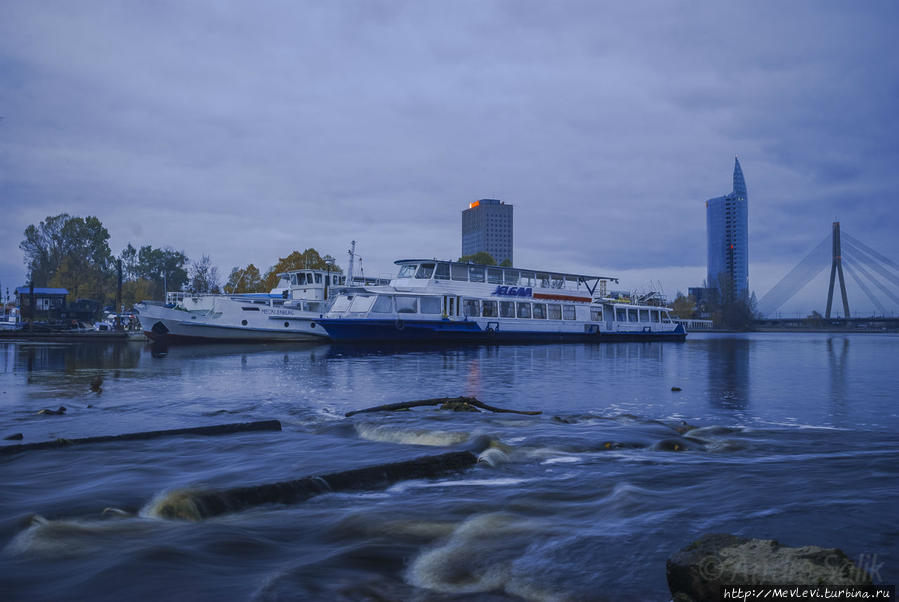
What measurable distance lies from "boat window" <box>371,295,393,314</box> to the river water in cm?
2529

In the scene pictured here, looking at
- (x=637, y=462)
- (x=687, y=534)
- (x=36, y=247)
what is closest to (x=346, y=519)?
(x=687, y=534)

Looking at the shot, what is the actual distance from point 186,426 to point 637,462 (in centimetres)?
704

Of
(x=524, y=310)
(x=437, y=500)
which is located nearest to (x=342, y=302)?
(x=524, y=310)

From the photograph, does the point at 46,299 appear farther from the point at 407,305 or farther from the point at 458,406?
the point at 458,406

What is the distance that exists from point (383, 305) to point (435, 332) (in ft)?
12.7

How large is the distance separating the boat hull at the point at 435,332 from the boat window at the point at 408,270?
4.83m

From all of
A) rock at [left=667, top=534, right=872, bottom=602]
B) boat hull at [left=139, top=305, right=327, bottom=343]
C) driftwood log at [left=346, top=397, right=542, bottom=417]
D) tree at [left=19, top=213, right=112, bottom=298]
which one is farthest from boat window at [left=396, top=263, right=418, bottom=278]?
tree at [left=19, top=213, right=112, bottom=298]

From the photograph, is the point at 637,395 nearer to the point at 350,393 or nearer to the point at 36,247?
the point at 350,393

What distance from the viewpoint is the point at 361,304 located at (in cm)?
4009

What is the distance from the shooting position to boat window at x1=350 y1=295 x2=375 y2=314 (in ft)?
130

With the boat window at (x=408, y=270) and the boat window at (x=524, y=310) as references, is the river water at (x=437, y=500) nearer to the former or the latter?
the boat window at (x=408, y=270)

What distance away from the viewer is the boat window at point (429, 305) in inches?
1615

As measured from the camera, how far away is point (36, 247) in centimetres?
10106

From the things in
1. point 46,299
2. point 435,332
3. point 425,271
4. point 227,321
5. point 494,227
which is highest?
point 494,227
